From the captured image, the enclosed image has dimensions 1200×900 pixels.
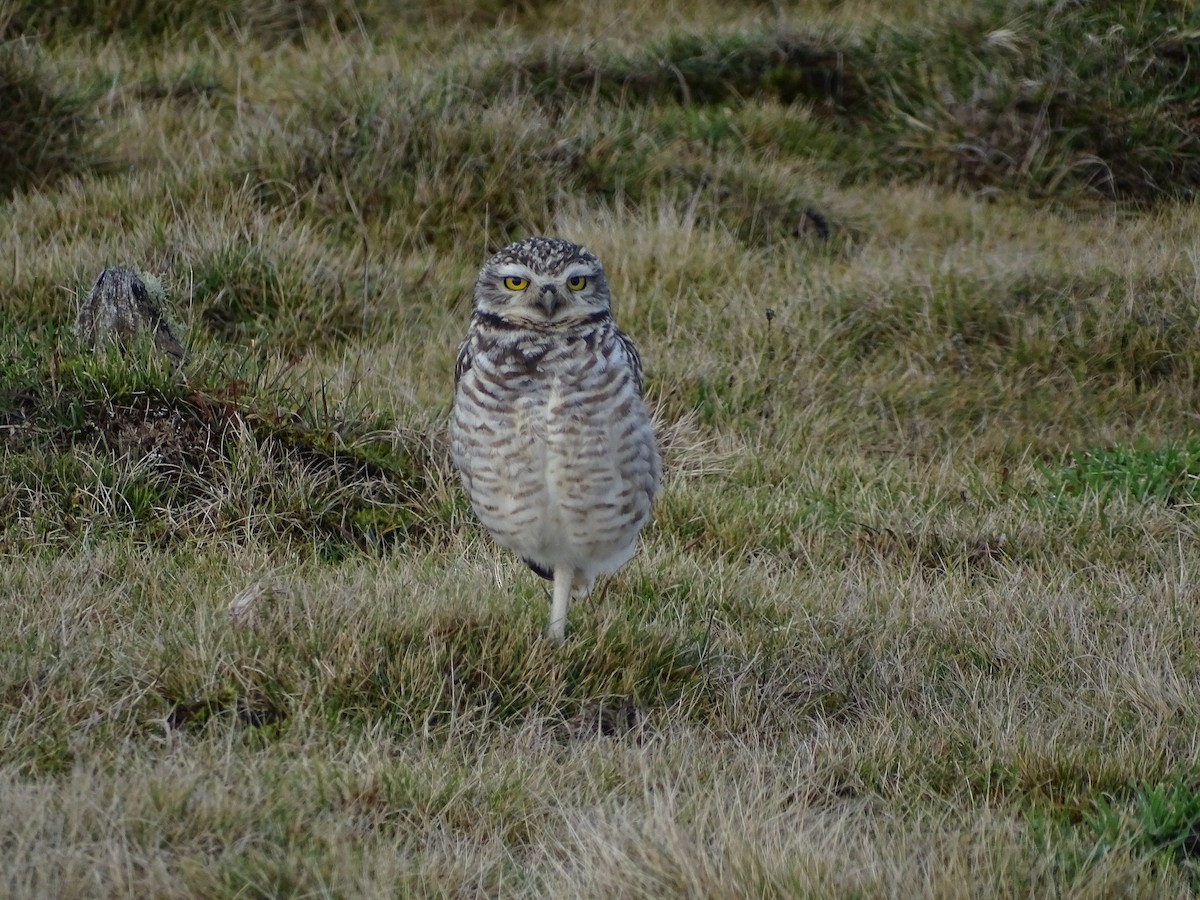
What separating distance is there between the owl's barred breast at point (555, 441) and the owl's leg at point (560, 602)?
2.5 inches

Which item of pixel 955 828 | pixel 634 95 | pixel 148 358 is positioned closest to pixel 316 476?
pixel 148 358

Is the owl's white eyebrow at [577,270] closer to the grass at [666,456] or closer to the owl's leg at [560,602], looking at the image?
the owl's leg at [560,602]

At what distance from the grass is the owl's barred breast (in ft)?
0.83

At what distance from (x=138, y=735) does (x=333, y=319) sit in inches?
128

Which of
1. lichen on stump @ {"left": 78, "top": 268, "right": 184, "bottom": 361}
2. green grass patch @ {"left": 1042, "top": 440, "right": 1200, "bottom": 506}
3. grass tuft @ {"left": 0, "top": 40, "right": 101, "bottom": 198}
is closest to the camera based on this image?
lichen on stump @ {"left": 78, "top": 268, "right": 184, "bottom": 361}

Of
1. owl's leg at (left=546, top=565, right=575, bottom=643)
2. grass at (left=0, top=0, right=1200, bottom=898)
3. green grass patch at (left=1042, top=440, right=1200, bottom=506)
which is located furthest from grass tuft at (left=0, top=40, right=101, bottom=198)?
green grass patch at (left=1042, top=440, right=1200, bottom=506)

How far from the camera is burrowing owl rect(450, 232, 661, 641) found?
170 inches

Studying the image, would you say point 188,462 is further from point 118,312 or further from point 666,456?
point 666,456

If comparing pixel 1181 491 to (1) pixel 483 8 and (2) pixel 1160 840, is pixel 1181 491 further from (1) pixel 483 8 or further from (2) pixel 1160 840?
(1) pixel 483 8

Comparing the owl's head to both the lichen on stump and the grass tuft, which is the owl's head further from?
the grass tuft

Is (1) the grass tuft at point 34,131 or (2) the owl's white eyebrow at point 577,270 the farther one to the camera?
(1) the grass tuft at point 34,131

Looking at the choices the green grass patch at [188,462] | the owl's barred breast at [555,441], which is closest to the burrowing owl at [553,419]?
the owl's barred breast at [555,441]

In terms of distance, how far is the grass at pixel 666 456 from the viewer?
3.55m

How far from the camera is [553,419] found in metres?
4.31
